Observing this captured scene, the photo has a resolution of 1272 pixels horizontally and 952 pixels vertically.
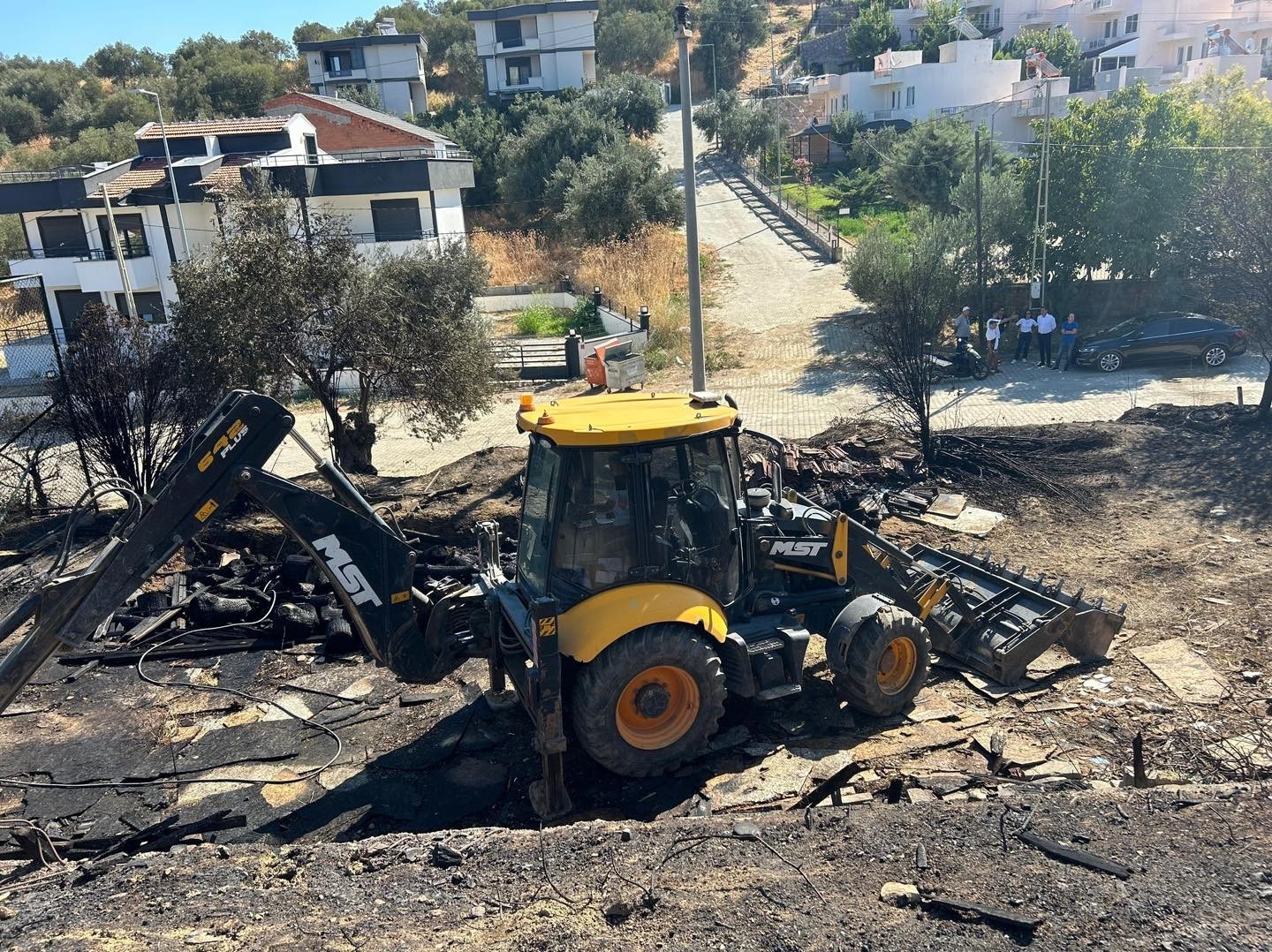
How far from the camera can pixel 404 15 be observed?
262 ft

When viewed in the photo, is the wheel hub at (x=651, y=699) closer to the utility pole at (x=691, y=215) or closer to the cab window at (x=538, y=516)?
the cab window at (x=538, y=516)

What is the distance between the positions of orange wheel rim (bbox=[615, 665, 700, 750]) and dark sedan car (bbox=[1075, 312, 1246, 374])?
1840 cm

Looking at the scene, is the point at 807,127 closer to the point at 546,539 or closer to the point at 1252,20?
the point at 1252,20

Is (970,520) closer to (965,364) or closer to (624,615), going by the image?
(624,615)

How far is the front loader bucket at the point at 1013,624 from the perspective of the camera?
806cm

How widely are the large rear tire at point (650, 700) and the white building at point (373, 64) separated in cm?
6243

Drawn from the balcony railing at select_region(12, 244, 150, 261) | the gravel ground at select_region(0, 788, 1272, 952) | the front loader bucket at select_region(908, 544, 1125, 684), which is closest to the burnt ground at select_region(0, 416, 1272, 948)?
the gravel ground at select_region(0, 788, 1272, 952)

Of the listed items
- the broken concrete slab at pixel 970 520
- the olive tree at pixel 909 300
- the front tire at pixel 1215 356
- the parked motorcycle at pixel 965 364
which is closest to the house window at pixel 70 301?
the olive tree at pixel 909 300

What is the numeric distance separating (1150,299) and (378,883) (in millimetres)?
25631

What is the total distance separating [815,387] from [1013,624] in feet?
47.3

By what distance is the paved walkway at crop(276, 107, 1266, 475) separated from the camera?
60.8 feet

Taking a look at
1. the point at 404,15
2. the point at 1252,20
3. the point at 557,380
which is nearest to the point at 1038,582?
the point at 557,380

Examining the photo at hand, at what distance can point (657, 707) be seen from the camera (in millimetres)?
6742

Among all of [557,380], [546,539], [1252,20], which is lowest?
[557,380]
